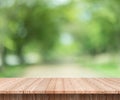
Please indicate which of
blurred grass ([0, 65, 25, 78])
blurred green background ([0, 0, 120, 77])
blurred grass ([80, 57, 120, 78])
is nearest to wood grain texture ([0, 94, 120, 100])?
blurred green background ([0, 0, 120, 77])

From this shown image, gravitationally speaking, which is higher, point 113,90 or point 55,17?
point 55,17

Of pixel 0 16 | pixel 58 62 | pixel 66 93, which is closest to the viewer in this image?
pixel 66 93

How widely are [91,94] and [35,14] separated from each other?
20.2ft

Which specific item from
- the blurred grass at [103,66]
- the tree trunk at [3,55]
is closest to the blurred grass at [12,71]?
the tree trunk at [3,55]

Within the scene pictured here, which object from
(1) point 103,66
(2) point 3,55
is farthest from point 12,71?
(1) point 103,66

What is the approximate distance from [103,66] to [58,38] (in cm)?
125

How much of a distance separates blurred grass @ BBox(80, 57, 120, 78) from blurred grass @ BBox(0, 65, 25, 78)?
1457 millimetres

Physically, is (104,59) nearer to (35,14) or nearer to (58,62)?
(58,62)

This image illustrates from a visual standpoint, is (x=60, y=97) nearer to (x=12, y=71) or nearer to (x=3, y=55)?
(x=3, y=55)

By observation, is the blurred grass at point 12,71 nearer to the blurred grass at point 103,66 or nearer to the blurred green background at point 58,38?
the blurred green background at point 58,38

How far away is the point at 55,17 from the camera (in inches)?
301

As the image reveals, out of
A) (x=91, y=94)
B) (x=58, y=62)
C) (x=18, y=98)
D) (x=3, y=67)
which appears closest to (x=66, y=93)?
(x=91, y=94)

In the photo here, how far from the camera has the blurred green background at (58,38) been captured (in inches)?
283

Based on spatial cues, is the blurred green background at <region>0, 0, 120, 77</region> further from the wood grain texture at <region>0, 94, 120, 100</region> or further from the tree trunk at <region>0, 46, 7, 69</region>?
the wood grain texture at <region>0, 94, 120, 100</region>
